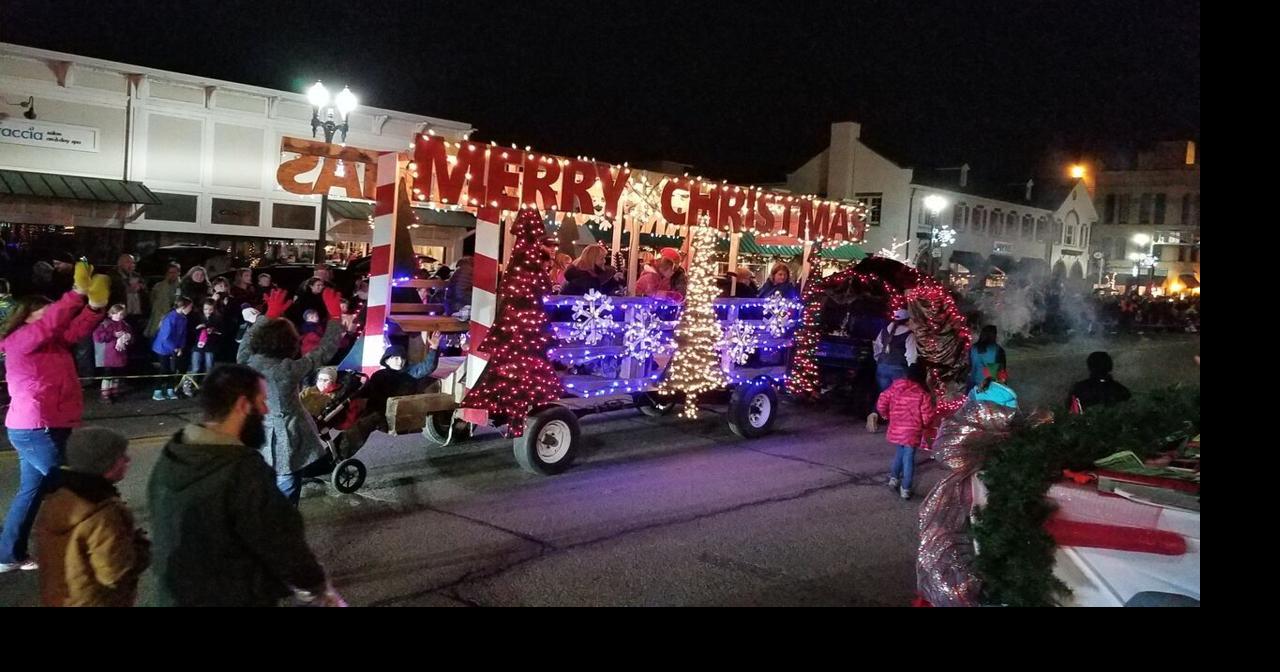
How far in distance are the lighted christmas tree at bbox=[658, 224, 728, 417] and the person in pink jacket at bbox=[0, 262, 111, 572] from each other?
555cm

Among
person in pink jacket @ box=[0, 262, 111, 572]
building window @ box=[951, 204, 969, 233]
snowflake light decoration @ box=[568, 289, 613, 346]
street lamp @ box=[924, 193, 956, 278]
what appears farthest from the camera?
building window @ box=[951, 204, 969, 233]

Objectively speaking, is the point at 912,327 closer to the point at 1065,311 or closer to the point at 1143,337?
the point at 1065,311

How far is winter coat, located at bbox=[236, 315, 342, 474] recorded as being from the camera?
605cm

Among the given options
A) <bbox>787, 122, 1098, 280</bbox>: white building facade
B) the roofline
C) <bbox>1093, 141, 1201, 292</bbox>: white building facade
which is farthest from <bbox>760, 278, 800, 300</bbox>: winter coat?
<bbox>1093, 141, 1201, 292</bbox>: white building facade

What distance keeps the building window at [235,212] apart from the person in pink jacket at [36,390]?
774 inches

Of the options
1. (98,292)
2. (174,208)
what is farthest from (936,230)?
(98,292)

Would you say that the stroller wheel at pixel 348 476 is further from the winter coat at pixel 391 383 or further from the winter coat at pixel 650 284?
the winter coat at pixel 650 284

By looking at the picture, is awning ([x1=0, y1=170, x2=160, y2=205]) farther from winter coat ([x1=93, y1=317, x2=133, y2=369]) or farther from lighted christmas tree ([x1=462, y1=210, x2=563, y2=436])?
lighted christmas tree ([x1=462, y1=210, x2=563, y2=436])

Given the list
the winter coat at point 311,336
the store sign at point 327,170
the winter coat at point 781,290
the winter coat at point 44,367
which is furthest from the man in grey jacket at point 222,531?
the winter coat at point 781,290

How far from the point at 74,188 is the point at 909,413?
1999 cm

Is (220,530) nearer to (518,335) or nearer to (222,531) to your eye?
(222,531)

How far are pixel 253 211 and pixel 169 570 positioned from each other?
76.9 ft
